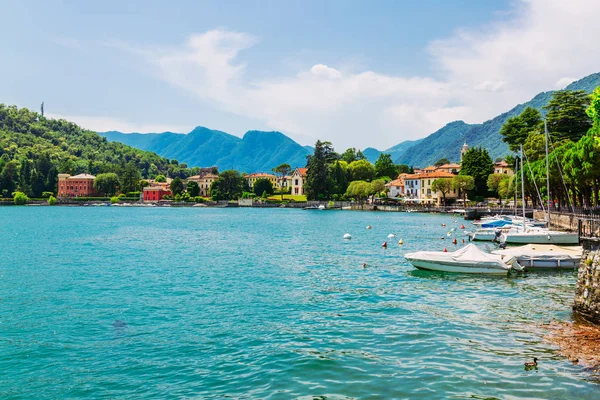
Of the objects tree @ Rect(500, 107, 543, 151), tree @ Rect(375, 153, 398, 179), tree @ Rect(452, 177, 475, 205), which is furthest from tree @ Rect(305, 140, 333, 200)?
tree @ Rect(500, 107, 543, 151)

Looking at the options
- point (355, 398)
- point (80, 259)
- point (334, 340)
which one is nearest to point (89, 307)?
point (334, 340)

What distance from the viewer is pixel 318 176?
158 meters

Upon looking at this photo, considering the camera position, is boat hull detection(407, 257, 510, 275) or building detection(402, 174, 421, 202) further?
building detection(402, 174, 421, 202)

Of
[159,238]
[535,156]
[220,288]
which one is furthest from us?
[535,156]

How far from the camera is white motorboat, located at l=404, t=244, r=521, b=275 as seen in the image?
2796 cm

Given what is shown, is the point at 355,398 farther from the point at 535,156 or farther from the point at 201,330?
the point at 535,156

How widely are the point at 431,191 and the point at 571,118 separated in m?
55.8

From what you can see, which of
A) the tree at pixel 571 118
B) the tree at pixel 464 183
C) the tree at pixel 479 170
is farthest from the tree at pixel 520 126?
the tree at pixel 571 118

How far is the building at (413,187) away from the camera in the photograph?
144000mm

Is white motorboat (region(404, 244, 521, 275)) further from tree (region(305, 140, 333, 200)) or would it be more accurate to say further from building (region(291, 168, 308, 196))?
building (region(291, 168, 308, 196))

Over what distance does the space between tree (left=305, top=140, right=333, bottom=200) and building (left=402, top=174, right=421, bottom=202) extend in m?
25.5

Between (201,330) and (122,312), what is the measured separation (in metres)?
4.79

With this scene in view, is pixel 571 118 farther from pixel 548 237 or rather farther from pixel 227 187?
pixel 227 187

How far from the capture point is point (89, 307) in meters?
21.5
